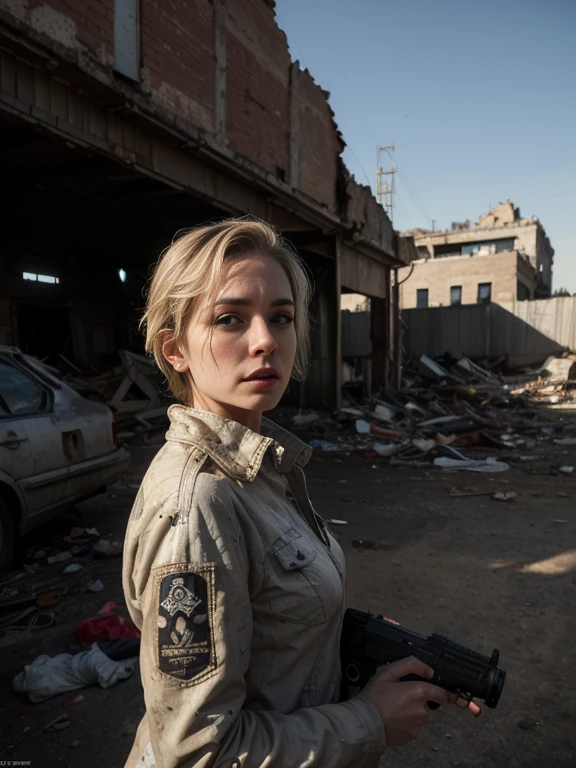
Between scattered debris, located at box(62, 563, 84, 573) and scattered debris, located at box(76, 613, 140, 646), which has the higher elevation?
scattered debris, located at box(76, 613, 140, 646)

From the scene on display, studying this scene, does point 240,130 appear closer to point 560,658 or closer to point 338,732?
point 560,658

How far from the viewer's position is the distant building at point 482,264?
99.2 ft

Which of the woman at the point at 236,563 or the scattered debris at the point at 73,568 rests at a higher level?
the woman at the point at 236,563

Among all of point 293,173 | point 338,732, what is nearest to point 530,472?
point 293,173

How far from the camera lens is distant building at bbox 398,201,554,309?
99.2ft

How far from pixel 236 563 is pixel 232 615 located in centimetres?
9

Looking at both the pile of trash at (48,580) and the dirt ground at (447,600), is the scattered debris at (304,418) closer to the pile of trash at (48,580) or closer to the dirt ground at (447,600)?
the dirt ground at (447,600)

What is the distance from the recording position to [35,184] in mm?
7500

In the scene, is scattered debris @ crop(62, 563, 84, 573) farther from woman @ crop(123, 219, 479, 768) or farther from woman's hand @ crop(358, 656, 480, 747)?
woman's hand @ crop(358, 656, 480, 747)

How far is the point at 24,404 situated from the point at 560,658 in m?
4.42

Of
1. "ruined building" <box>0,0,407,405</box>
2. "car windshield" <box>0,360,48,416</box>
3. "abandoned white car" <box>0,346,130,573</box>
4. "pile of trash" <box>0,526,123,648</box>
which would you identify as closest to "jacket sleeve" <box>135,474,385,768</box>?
"pile of trash" <box>0,526,123,648</box>

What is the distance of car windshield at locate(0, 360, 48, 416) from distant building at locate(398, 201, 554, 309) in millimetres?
22184

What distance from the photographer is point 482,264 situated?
100 ft

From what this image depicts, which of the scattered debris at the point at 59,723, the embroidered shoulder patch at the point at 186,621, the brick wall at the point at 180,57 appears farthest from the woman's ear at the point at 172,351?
the brick wall at the point at 180,57
